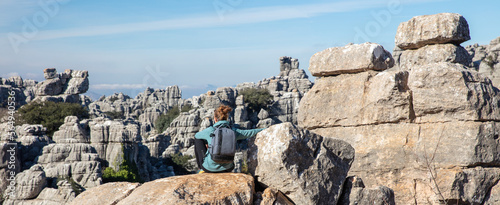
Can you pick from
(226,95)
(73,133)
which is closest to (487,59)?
(226,95)

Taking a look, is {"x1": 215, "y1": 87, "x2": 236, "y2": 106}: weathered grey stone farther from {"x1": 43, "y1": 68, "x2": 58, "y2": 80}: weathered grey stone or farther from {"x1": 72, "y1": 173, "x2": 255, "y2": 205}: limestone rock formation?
{"x1": 72, "y1": 173, "x2": 255, "y2": 205}: limestone rock formation

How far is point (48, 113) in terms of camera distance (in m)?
38.7

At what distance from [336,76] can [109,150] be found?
65.0ft

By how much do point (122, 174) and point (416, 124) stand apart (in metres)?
19.2

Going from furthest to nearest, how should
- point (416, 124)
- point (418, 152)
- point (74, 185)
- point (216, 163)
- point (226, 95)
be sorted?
1. point (226, 95)
2. point (74, 185)
3. point (416, 124)
4. point (418, 152)
5. point (216, 163)

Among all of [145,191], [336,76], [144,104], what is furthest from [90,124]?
[144,104]

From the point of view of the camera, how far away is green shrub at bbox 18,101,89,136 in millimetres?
37312

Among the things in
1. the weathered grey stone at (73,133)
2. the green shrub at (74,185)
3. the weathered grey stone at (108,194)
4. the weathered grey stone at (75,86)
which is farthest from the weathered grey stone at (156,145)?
the weathered grey stone at (108,194)

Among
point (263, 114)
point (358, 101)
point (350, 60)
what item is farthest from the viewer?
point (263, 114)

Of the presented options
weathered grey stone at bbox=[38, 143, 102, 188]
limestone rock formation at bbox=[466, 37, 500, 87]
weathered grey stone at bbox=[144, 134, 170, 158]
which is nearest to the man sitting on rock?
weathered grey stone at bbox=[38, 143, 102, 188]

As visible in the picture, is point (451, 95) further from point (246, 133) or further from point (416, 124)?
point (246, 133)

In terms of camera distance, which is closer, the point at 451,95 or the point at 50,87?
the point at 451,95

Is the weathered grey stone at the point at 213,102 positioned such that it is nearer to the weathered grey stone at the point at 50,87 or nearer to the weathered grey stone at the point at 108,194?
the weathered grey stone at the point at 50,87

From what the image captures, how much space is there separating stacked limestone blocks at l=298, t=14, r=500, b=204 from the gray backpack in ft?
7.68
